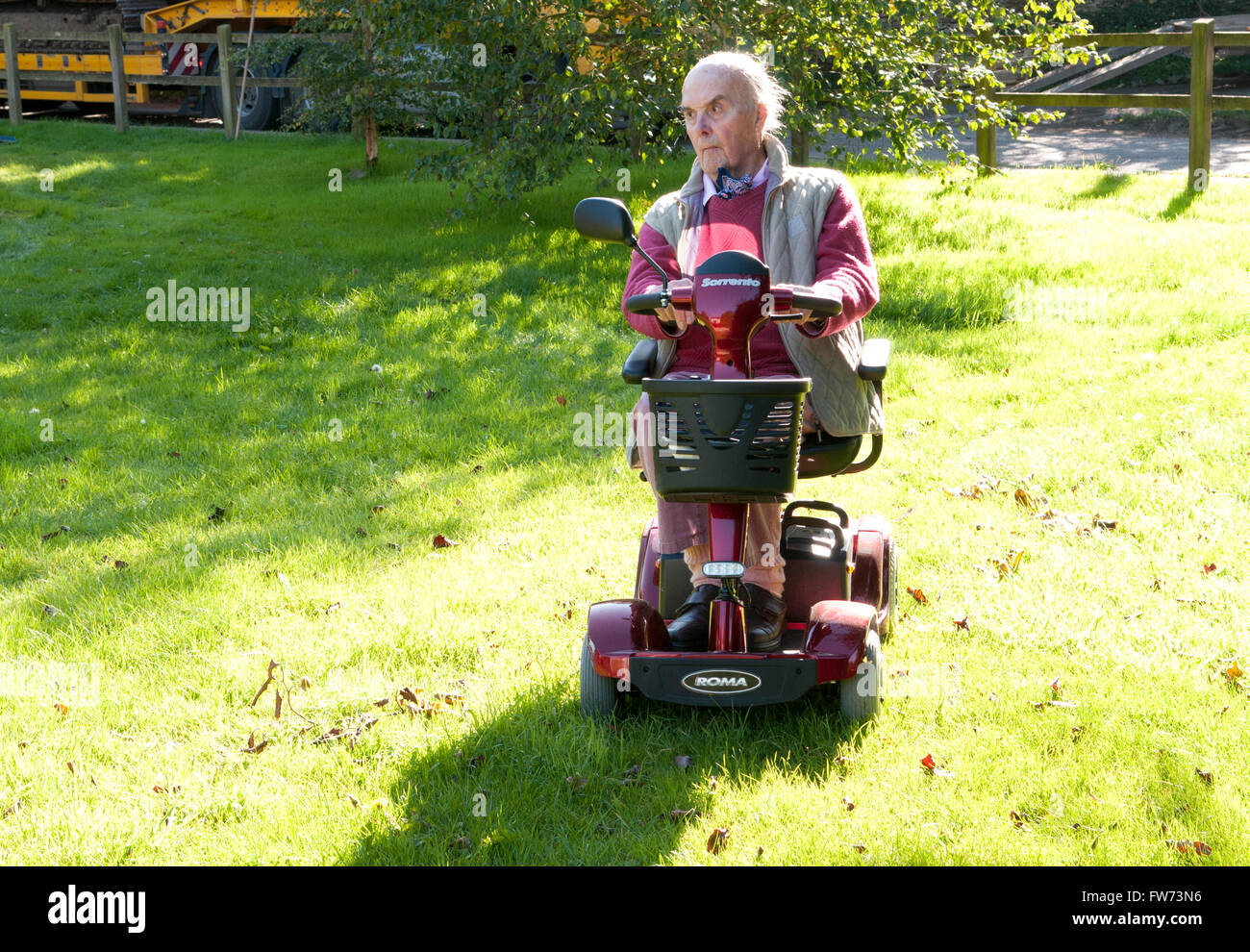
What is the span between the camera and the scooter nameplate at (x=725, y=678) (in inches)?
128

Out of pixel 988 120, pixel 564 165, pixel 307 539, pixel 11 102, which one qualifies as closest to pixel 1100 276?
pixel 988 120

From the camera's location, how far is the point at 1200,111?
10867 millimetres

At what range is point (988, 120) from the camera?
10.3m

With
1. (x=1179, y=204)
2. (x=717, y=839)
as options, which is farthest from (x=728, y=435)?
(x=1179, y=204)

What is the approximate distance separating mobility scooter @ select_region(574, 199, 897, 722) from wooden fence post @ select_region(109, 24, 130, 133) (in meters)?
16.6

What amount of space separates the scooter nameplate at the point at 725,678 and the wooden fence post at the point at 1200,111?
30.6 feet

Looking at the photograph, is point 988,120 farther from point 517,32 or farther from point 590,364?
point 590,364

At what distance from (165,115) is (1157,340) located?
1792 centimetres

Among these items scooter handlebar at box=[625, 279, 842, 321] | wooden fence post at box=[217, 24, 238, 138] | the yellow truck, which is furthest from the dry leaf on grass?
the yellow truck

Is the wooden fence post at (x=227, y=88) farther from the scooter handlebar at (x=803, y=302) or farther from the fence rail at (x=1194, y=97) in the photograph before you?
the scooter handlebar at (x=803, y=302)

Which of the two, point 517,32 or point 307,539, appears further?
point 517,32

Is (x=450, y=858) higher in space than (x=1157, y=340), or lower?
lower

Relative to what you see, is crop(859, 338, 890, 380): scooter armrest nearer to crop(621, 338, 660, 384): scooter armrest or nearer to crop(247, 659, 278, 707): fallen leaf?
crop(621, 338, 660, 384): scooter armrest

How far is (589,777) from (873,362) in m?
1.39
